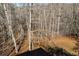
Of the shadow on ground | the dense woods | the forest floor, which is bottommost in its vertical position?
the shadow on ground

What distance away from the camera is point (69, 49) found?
142 cm

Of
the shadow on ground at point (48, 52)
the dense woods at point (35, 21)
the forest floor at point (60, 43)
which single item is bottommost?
the shadow on ground at point (48, 52)

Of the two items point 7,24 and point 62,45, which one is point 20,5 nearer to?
point 7,24

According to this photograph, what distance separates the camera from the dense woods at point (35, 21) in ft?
4.64

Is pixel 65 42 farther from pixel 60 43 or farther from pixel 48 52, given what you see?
pixel 48 52

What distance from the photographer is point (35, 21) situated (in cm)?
142

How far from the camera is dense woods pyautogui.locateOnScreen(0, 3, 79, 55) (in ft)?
4.64

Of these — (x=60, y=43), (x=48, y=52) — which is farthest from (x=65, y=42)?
(x=48, y=52)

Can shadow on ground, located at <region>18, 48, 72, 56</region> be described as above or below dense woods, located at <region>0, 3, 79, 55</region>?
below

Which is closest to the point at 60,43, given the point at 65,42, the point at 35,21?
the point at 65,42

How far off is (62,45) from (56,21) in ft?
0.64

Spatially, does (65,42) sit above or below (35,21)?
below

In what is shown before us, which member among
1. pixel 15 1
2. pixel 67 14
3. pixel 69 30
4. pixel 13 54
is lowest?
pixel 13 54

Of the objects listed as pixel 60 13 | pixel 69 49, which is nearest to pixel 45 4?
pixel 60 13
